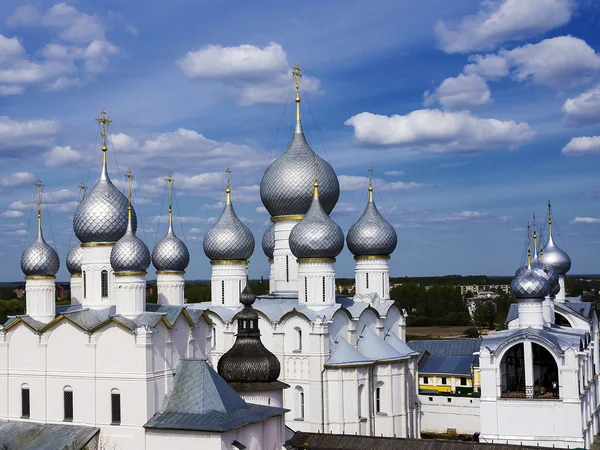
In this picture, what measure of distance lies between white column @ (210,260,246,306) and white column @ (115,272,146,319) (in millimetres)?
6622

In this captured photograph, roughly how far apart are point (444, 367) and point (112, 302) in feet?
52.6

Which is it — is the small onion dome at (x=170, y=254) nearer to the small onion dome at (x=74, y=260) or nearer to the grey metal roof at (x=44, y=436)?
the small onion dome at (x=74, y=260)

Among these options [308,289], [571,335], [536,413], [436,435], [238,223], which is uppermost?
[238,223]

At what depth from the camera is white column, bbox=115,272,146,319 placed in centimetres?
1855

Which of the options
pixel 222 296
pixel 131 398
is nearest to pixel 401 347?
pixel 222 296

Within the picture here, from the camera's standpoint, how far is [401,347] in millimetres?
24406

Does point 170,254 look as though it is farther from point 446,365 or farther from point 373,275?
point 446,365

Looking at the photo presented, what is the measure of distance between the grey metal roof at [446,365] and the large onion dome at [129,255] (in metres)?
16.0

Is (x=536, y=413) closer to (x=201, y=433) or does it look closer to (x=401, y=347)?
(x=401, y=347)

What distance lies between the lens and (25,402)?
18797 mm

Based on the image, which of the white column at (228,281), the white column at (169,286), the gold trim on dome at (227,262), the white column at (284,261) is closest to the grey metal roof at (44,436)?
the white column at (169,286)

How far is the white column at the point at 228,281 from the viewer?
992 inches

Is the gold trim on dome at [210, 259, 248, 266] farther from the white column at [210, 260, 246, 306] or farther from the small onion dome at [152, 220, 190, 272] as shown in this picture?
the small onion dome at [152, 220, 190, 272]

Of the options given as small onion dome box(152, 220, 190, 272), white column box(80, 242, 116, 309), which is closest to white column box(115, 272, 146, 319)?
white column box(80, 242, 116, 309)
